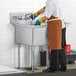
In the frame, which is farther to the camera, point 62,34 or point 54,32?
point 62,34

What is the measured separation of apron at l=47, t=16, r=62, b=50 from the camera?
15.1 feet

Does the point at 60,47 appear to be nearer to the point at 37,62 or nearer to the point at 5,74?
the point at 37,62

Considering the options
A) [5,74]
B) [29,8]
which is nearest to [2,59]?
[29,8]

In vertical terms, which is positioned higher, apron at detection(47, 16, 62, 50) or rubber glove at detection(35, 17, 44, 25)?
rubber glove at detection(35, 17, 44, 25)

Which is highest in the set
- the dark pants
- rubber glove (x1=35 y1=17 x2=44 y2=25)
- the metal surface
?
rubber glove (x1=35 y1=17 x2=44 y2=25)

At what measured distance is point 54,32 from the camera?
15.2 feet

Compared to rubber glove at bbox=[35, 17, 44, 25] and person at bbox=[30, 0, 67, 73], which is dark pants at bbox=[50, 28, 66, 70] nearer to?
person at bbox=[30, 0, 67, 73]

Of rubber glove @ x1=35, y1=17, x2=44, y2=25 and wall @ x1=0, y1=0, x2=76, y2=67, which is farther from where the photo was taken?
wall @ x1=0, y1=0, x2=76, y2=67

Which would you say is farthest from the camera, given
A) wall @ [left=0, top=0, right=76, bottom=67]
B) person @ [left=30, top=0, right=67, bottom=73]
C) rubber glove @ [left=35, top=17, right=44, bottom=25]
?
wall @ [left=0, top=0, right=76, bottom=67]

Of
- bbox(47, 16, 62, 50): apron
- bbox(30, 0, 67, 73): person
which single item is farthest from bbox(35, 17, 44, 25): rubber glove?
bbox(47, 16, 62, 50): apron

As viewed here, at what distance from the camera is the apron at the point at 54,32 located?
4617 mm

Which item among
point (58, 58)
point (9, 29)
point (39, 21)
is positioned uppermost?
point (39, 21)

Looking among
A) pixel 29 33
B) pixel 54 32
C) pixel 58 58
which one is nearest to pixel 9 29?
pixel 29 33

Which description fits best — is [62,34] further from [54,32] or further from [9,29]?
[9,29]
